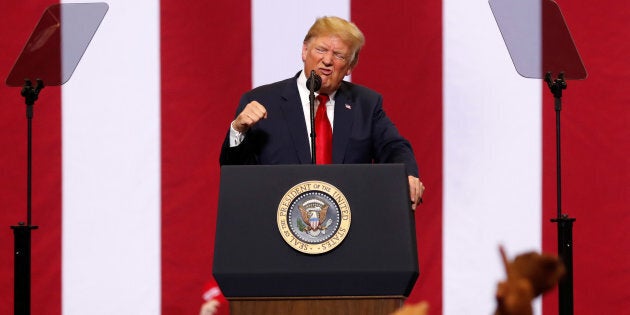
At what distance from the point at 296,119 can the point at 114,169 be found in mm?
1183

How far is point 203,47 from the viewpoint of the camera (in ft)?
11.4

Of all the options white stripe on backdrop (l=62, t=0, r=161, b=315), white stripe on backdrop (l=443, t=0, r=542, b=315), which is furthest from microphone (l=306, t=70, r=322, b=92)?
white stripe on backdrop (l=62, t=0, r=161, b=315)

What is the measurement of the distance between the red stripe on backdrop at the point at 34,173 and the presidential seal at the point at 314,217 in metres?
1.92

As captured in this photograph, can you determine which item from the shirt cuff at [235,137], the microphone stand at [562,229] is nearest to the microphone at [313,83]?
the shirt cuff at [235,137]

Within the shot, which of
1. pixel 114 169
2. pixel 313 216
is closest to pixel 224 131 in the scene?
pixel 114 169

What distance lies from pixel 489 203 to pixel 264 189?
67.0 inches

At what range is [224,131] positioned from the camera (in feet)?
11.4

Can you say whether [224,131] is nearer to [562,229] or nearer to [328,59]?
[328,59]

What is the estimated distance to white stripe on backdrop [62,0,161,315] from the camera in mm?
3479

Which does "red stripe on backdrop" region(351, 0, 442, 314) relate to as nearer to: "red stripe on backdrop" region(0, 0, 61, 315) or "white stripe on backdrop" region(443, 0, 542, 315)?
"white stripe on backdrop" region(443, 0, 542, 315)

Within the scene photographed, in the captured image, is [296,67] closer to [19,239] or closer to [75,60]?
[75,60]

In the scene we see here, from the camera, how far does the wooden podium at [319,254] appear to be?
1.83 metres

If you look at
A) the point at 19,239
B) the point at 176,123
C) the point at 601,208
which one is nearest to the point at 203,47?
the point at 176,123

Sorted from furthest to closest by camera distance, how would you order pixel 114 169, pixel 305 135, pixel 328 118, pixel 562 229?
pixel 114 169 → pixel 562 229 → pixel 328 118 → pixel 305 135
